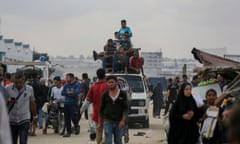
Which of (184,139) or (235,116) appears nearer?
(235,116)

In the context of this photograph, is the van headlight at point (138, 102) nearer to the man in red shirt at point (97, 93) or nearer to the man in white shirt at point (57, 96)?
the man in white shirt at point (57, 96)

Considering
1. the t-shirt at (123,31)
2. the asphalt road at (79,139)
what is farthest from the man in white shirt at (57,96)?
the t-shirt at (123,31)

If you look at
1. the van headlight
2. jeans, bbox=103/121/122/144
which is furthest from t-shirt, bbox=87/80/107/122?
the van headlight

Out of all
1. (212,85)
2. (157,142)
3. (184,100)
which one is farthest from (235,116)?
(157,142)

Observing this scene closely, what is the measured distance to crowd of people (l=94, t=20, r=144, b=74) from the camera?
20406 mm

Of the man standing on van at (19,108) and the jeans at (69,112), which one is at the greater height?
the man standing on van at (19,108)

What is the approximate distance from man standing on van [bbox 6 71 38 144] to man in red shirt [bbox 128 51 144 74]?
423 inches

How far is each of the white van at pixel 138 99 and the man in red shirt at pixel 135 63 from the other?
351 millimetres

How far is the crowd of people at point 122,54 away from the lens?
20.4m

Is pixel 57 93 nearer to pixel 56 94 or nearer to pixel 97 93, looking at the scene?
pixel 56 94

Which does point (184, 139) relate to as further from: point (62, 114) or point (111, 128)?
point (62, 114)

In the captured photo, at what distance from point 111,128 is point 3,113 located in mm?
5214

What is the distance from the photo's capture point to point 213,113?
342 inches

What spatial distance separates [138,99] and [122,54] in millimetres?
1691
